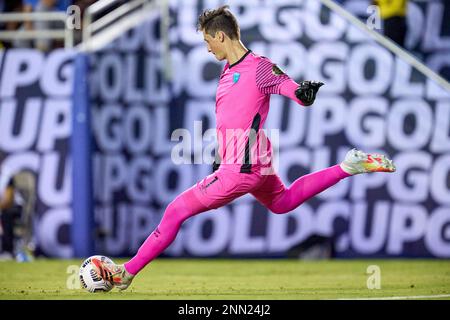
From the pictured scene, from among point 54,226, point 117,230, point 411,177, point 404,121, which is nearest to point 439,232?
point 411,177

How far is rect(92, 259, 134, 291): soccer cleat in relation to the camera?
342 inches

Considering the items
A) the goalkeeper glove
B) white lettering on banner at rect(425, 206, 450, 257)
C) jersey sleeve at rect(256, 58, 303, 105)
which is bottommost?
white lettering on banner at rect(425, 206, 450, 257)

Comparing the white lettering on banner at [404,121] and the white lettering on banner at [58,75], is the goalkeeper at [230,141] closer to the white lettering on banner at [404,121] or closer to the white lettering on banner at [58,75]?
the white lettering on banner at [404,121]

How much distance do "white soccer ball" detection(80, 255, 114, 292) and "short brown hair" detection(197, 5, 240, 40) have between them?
2.02m

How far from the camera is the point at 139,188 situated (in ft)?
47.0

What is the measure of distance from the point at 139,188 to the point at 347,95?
296 cm

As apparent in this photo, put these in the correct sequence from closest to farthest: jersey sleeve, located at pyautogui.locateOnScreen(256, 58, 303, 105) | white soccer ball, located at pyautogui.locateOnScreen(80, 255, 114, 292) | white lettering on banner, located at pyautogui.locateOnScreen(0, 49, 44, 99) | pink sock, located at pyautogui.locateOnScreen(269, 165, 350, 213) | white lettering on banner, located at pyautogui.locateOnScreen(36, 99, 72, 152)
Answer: jersey sleeve, located at pyautogui.locateOnScreen(256, 58, 303, 105) < white soccer ball, located at pyautogui.locateOnScreen(80, 255, 114, 292) < pink sock, located at pyautogui.locateOnScreen(269, 165, 350, 213) < white lettering on banner, located at pyautogui.locateOnScreen(36, 99, 72, 152) < white lettering on banner, located at pyautogui.locateOnScreen(0, 49, 44, 99)

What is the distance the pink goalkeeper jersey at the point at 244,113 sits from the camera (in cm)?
848

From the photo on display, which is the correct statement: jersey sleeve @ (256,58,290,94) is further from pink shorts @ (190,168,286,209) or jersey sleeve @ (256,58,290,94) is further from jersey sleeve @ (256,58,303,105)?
pink shorts @ (190,168,286,209)

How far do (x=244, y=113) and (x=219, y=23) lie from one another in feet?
2.44

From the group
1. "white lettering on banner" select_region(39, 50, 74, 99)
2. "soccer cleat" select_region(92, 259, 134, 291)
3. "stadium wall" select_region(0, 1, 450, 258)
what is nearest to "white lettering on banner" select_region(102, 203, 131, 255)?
"stadium wall" select_region(0, 1, 450, 258)

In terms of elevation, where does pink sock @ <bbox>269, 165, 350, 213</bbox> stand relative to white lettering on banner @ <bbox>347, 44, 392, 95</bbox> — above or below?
below

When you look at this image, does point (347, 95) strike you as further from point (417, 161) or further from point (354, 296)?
point (354, 296)
